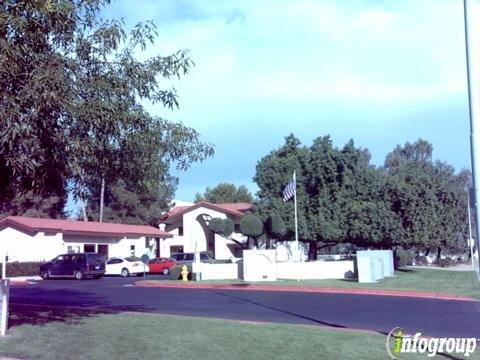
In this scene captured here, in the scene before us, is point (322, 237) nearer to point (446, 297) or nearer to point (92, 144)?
point (446, 297)

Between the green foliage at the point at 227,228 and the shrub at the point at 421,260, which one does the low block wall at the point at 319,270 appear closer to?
the green foliage at the point at 227,228

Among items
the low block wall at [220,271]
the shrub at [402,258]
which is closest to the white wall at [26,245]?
the low block wall at [220,271]

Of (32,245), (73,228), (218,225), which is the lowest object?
(32,245)

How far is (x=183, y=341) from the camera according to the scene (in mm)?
12422

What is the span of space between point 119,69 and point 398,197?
116ft

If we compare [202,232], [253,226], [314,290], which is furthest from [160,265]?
[314,290]

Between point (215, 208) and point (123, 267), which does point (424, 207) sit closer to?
point (123, 267)

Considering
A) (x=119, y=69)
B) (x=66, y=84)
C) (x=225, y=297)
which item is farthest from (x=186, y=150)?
(x=225, y=297)

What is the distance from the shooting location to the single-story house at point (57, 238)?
160ft

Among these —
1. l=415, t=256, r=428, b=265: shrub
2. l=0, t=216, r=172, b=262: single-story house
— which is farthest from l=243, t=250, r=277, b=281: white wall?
l=415, t=256, r=428, b=265: shrub

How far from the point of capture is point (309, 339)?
12.9 meters

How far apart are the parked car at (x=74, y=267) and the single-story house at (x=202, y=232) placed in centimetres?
1622

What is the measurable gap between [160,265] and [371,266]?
19695mm

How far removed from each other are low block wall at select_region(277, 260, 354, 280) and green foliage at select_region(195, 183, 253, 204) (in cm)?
6449
